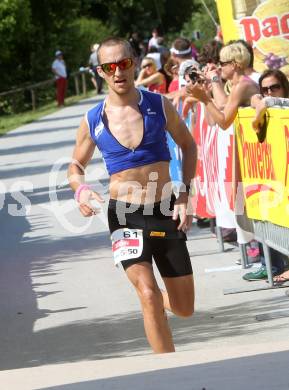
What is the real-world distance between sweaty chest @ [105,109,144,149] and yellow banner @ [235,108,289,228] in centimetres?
195

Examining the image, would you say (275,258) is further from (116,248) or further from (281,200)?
(116,248)

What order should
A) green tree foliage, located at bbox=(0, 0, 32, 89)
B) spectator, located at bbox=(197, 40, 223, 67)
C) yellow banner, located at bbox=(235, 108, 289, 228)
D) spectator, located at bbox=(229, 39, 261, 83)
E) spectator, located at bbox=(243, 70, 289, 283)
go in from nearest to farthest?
yellow banner, located at bbox=(235, 108, 289, 228)
spectator, located at bbox=(243, 70, 289, 283)
spectator, located at bbox=(229, 39, 261, 83)
spectator, located at bbox=(197, 40, 223, 67)
green tree foliage, located at bbox=(0, 0, 32, 89)

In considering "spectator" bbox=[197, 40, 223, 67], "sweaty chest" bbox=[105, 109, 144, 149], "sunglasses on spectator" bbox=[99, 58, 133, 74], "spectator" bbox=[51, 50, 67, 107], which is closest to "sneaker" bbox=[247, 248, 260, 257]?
"spectator" bbox=[197, 40, 223, 67]

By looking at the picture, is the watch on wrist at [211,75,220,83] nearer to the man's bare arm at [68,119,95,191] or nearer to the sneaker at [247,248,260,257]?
the sneaker at [247,248,260,257]

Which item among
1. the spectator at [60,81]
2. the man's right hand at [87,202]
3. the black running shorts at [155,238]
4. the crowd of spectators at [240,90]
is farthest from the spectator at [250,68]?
the spectator at [60,81]

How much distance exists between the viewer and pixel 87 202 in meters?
7.54

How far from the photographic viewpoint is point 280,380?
6203mm

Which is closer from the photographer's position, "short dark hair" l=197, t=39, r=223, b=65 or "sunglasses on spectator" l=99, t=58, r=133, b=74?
"sunglasses on spectator" l=99, t=58, r=133, b=74

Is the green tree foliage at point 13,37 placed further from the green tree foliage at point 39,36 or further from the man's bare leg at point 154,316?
the man's bare leg at point 154,316

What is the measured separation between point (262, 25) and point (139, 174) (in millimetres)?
5909

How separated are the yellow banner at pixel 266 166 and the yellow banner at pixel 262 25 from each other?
235 cm

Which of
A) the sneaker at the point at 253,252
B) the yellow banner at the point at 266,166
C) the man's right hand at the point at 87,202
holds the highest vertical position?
the man's right hand at the point at 87,202

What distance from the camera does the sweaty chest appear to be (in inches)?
307

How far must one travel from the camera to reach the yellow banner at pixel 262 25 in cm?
1327
